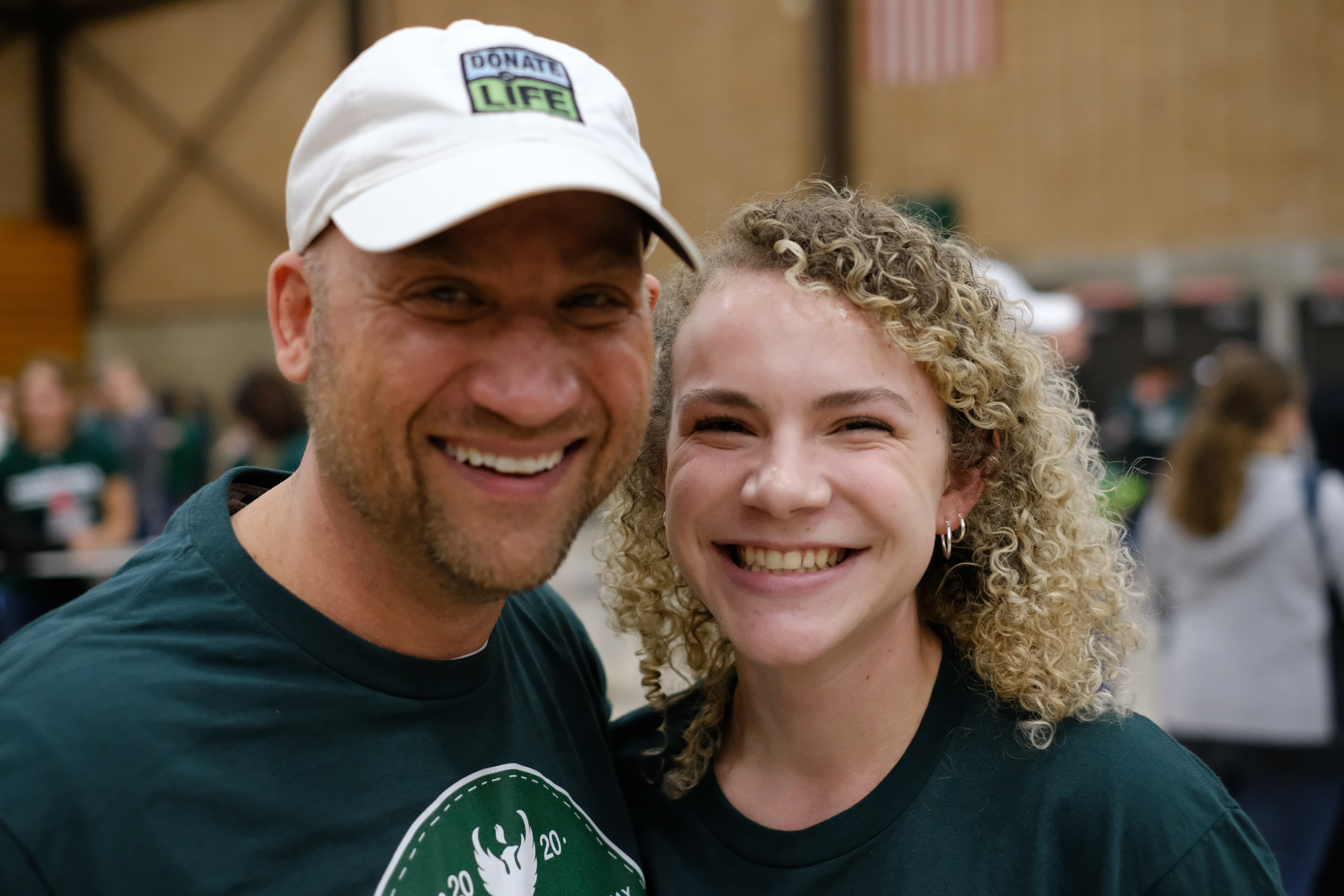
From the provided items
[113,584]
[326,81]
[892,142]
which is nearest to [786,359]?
[113,584]

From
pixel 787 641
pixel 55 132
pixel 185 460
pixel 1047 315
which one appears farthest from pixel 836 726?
pixel 55 132

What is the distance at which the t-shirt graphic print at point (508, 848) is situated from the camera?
1382 mm

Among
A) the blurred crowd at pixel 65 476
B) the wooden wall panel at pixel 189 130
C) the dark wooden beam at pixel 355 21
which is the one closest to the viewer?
the blurred crowd at pixel 65 476

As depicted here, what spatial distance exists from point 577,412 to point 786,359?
12.9 inches

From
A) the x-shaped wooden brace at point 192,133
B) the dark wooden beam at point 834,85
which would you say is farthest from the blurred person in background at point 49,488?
the x-shaped wooden brace at point 192,133

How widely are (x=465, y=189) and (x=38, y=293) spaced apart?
55.9ft

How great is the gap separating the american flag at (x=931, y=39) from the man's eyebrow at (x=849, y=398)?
10.1 metres

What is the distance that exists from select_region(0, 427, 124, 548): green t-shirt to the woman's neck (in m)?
5.16

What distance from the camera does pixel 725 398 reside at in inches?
63.4

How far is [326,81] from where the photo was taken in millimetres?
13711

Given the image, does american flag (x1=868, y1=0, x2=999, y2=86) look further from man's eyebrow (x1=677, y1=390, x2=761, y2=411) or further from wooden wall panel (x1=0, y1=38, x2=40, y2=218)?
wooden wall panel (x1=0, y1=38, x2=40, y2=218)

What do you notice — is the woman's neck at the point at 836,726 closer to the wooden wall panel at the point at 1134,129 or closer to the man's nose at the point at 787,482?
the man's nose at the point at 787,482

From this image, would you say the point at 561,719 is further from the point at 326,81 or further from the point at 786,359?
the point at 326,81

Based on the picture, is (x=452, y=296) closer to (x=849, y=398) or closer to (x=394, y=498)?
(x=394, y=498)
